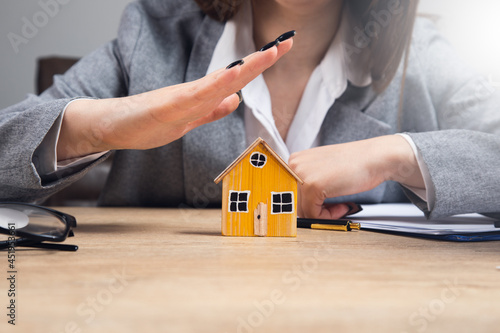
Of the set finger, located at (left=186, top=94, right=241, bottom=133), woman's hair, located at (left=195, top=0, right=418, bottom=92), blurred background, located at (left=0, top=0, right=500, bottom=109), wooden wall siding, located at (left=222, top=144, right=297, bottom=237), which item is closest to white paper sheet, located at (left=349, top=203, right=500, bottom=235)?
wooden wall siding, located at (left=222, top=144, right=297, bottom=237)

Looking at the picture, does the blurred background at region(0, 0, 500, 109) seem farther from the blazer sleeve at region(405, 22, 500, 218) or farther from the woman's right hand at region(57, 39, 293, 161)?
the blazer sleeve at region(405, 22, 500, 218)

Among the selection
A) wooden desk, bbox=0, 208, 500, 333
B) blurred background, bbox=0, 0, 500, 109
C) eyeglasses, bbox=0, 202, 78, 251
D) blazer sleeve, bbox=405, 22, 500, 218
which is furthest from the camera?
blurred background, bbox=0, 0, 500, 109

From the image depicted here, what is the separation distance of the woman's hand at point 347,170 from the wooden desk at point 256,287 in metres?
0.19

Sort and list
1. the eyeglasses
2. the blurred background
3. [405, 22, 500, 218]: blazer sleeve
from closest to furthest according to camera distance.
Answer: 1. the eyeglasses
2. [405, 22, 500, 218]: blazer sleeve
3. the blurred background

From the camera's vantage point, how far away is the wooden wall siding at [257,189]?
52cm

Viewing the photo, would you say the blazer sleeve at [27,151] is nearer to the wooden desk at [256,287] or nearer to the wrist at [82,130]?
the wrist at [82,130]

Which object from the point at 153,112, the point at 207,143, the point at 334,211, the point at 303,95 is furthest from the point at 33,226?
the point at 303,95

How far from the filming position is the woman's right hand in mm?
501

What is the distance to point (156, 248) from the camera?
43 cm

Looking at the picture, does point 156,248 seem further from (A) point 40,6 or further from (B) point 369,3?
(A) point 40,6

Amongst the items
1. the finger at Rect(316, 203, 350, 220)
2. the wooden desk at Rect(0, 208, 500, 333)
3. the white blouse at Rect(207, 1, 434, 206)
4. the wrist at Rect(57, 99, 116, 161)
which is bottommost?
the wooden desk at Rect(0, 208, 500, 333)

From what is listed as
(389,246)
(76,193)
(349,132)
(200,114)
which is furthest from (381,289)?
(76,193)

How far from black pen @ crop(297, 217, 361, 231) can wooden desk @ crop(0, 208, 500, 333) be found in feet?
0.33

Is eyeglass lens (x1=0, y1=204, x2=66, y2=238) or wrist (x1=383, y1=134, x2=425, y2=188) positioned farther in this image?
wrist (x1=383, y1=134, x2=425, y2=188)
